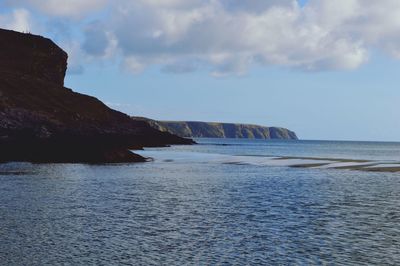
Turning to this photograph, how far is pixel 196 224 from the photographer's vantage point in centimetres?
2692

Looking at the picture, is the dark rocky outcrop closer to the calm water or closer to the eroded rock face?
the eroded rock face

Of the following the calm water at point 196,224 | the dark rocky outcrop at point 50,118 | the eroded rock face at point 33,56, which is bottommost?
the calm water at point 196,224

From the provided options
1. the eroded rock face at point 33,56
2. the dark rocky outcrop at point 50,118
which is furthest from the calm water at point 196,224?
the eroded rock face at point 33,56

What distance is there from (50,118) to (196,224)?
110 m

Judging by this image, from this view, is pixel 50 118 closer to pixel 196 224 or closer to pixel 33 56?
pixel 33 56

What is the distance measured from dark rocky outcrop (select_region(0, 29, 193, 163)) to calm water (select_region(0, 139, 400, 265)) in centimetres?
3529

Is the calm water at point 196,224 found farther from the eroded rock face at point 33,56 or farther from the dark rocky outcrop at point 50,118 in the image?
the eroded rock face at point 33,56

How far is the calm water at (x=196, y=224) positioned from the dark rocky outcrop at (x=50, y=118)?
1389 inches

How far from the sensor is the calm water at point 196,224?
20.1m

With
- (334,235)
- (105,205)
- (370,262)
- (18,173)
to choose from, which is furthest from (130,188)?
(370,262)

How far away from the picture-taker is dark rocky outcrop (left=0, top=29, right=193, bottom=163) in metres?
82.4

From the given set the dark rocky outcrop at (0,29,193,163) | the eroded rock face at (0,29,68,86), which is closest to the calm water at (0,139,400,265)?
the dark rocky outcrop at (0,29,193,163)

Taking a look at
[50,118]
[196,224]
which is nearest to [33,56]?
[50,118]

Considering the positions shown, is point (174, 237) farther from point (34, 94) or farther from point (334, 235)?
point (34, 94)
